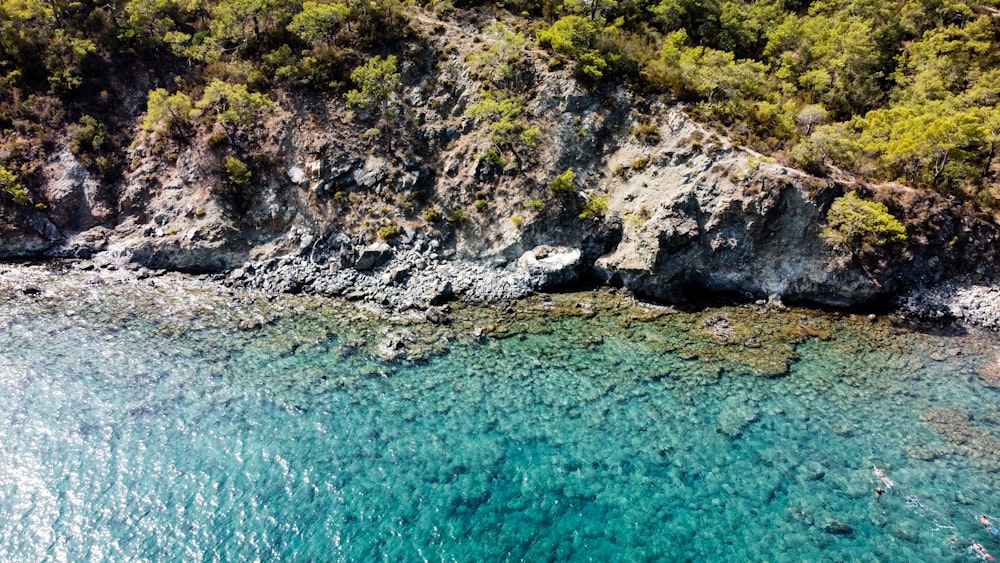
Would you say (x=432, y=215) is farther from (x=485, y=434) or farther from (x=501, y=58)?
(x=485, y=434)

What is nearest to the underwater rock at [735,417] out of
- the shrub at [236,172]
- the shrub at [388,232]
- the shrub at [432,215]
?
the shrub at [432,215]

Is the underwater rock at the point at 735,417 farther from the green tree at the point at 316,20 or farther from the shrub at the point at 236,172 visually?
the green tree at the point at 316,20

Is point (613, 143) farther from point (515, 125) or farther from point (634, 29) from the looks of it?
point (634, 29)

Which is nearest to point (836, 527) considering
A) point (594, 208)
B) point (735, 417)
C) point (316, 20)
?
point (735, 417)

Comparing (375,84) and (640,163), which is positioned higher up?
(375,84)

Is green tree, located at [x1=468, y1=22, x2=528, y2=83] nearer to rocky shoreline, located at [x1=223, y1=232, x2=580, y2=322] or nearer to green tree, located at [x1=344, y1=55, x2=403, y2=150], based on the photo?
green tree, located at [x1=344, y1=55, x2=403, y2=150]

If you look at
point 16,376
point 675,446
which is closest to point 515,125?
point 675,446
